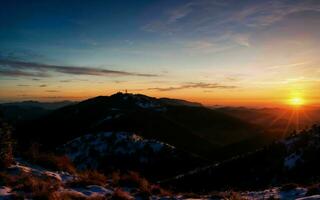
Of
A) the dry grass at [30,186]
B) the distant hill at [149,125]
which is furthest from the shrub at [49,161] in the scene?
the distant hill at [149,125]

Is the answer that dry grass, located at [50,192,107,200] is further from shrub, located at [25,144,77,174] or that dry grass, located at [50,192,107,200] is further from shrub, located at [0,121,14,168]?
shrub, located at [25,144,77,174]

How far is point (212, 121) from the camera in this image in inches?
6481

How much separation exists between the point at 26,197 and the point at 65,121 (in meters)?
139

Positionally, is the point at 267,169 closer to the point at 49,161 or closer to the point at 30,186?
the point at 49,161

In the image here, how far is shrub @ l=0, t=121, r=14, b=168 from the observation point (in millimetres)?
12422

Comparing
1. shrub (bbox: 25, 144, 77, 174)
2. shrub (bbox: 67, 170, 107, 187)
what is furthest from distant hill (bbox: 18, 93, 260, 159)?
shrub (bbox: 67, 170, 107, 187)

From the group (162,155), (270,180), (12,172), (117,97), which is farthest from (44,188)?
(117,97)

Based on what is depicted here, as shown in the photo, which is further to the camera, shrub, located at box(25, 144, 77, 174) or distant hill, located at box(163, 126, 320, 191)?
distant hill, located at box(163, 126, 320, 191)

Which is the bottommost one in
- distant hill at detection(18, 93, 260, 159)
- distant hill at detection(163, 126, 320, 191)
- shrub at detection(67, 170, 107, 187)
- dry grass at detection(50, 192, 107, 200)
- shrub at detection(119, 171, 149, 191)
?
distant hill at detection(18, 93, 260, 159)

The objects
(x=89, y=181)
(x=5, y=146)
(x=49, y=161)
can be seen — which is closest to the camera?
(x=89, y=181)

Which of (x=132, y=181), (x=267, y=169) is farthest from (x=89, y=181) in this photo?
(x=267, y=169)

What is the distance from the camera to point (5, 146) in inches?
503

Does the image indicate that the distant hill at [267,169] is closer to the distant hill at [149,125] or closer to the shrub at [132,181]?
the shrub at [132,181]

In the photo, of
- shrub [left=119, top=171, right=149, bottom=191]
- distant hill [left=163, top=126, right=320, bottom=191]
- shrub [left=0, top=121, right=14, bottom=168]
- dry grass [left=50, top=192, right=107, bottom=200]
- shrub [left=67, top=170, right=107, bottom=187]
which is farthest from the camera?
distant hill [left=163, top=126, right=320, bottom=191]
